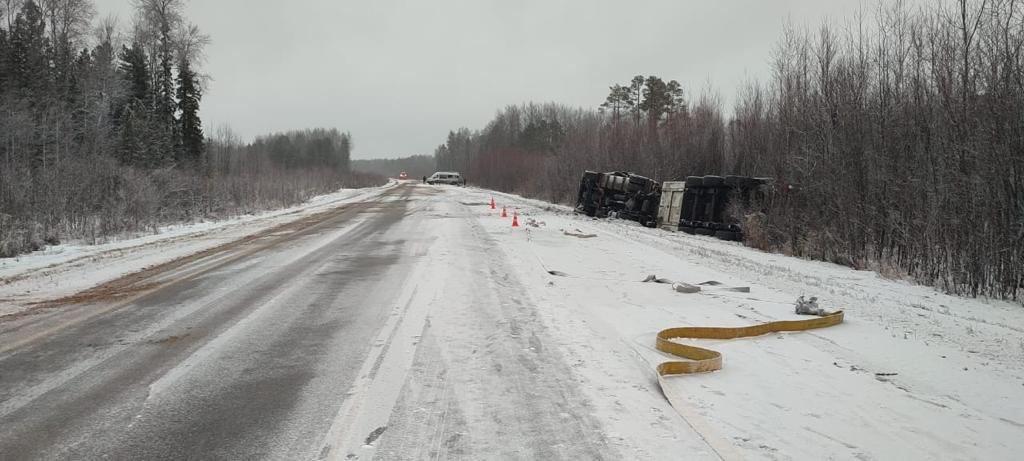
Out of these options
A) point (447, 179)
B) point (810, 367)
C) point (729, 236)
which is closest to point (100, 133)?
point (729, 236)

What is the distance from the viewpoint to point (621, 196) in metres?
23.6

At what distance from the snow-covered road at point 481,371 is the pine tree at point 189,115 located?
47.0 meters

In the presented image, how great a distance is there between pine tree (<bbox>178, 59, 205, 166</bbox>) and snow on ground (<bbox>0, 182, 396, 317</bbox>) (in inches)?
1491

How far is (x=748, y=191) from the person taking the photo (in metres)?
17.2

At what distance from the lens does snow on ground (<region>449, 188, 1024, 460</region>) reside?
136 inches

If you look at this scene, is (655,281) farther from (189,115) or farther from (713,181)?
(189,115)

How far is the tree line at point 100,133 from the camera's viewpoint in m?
16.4

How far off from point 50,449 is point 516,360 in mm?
2980

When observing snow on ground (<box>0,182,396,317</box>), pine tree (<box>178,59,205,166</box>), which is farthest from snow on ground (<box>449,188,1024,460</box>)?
pine tree (<box>178,59,205,166</box>)

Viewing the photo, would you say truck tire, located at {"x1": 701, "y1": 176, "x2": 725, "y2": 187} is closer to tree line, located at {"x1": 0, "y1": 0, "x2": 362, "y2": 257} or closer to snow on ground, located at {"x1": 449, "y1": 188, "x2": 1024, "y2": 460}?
snow on ground, located at {"x1": 449, "y1": 188, "x2": 1024, "y2": 460}

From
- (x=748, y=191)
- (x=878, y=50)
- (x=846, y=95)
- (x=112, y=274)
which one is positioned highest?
(x=878, y=50)

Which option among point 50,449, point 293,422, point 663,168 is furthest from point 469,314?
point 663,168

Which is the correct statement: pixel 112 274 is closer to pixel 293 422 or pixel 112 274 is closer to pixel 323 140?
pixel 293 422

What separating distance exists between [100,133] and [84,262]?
34.0 metres
